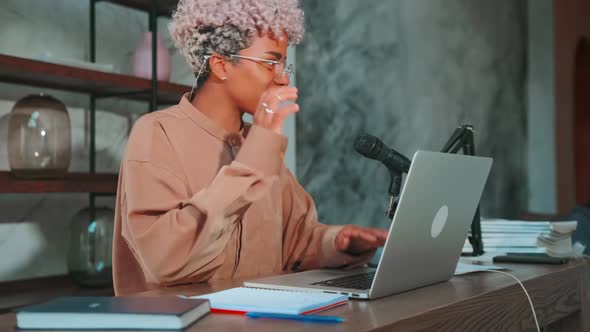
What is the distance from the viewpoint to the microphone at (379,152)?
1.35m

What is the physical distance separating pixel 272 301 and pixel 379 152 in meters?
0.45

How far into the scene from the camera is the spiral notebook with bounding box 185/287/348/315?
0.97 metres

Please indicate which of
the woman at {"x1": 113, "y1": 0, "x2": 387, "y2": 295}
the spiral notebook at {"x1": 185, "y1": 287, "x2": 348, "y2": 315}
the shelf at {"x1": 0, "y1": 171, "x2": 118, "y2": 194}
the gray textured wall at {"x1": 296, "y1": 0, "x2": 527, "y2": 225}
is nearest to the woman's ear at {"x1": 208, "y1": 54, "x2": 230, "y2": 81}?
the woman at {"x1": 113, "y1": 0, "x2": 387, "y2": 295}

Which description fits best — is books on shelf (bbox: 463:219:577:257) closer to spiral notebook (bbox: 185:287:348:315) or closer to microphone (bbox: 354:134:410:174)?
microphone (bbox: 354:134:410:174)

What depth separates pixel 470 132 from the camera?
1.83 metres

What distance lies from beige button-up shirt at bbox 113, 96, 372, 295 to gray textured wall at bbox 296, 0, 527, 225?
124cm

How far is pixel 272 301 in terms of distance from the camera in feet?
3.39

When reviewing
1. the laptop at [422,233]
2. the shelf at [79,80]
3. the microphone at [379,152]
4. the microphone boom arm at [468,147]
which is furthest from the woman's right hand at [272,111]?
the shelf at [79,80]

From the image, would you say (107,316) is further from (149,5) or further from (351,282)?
(149,5)

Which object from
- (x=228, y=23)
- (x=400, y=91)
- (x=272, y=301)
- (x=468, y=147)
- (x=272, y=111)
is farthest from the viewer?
(x=400, y=91)

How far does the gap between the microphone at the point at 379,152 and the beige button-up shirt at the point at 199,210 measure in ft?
0.54

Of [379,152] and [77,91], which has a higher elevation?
[77,91]

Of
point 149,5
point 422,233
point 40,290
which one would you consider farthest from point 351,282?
point 149,5

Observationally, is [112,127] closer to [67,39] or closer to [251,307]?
[67,39]
